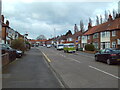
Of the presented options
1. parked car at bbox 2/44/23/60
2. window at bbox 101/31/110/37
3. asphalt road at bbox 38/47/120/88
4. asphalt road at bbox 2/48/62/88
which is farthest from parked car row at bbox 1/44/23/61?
window at bbox 101/31/110/37

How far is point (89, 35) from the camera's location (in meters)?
54.5

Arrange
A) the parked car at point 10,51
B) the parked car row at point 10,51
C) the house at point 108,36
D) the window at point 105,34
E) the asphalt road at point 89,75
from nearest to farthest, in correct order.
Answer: the asphalt road at point 89,75 → the parked car row at point 10,51 → the parked car at point 10,51 → the house at point 108,36 → the window at point 105,34

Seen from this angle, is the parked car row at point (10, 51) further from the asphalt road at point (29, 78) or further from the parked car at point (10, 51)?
the asphalt road at point (29, 78)

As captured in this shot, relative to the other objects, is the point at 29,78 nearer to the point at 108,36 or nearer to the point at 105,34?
the point at 108,36

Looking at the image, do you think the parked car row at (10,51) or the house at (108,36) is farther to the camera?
the house at (108,36)

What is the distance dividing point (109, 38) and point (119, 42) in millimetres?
4006

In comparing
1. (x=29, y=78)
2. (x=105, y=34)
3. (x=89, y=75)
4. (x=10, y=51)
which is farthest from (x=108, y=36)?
(x=29, y=78)

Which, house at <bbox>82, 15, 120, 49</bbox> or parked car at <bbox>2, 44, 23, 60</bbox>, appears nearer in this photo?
parked car at <bbox>2, 44, 23, 60</bbox>

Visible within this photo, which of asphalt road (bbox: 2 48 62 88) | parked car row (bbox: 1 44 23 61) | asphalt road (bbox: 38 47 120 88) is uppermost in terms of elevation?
parked car row (bbox: 1 44 23 61)

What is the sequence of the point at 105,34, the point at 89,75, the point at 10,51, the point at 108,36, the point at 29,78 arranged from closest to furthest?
the point at 29,78 < the point at 89,75 < the point at 10,51 < the point at 108,36 < the point at 105,34

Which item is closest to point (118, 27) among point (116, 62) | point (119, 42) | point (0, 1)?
point (119, 42)

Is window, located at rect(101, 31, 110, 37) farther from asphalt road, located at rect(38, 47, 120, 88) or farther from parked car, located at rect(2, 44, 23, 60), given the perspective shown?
asphalt road, located at rect(38, 47, 120, 88)

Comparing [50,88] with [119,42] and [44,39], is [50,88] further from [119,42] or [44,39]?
[44,39]

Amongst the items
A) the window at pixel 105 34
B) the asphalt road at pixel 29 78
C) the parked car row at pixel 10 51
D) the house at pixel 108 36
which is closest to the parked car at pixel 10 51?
the parked car row at pixel 10 51
